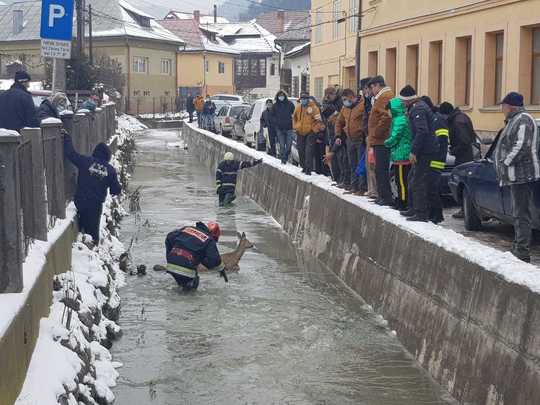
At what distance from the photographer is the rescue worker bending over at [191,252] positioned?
11.4m

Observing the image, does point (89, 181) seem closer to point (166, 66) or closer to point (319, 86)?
point (319, 86)

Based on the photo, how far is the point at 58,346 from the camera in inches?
264

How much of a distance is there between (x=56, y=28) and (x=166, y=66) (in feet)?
227

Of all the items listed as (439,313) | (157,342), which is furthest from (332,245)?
(439,313)

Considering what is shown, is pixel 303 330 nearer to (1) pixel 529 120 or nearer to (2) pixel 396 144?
(2) pixel 396 144

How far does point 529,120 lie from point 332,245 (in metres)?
5.25

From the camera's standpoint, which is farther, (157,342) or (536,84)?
(536,84)

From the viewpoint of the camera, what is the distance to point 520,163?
863 cm

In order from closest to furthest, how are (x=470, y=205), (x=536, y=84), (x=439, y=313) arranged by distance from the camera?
(x=439, y=313) → (x=470, y=205) → (x=536, y=84)

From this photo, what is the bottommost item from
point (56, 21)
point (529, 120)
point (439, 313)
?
point (439, 313)

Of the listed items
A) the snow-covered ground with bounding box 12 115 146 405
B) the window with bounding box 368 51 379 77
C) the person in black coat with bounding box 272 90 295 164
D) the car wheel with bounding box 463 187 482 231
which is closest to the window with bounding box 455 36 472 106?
the person in black coat with bounding box 272 90 295 164

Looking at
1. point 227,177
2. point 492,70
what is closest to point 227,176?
point 227,177

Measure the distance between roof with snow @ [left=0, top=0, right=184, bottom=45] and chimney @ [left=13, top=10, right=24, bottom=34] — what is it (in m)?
0.20

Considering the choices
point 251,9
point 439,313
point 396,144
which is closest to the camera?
point 439,313
